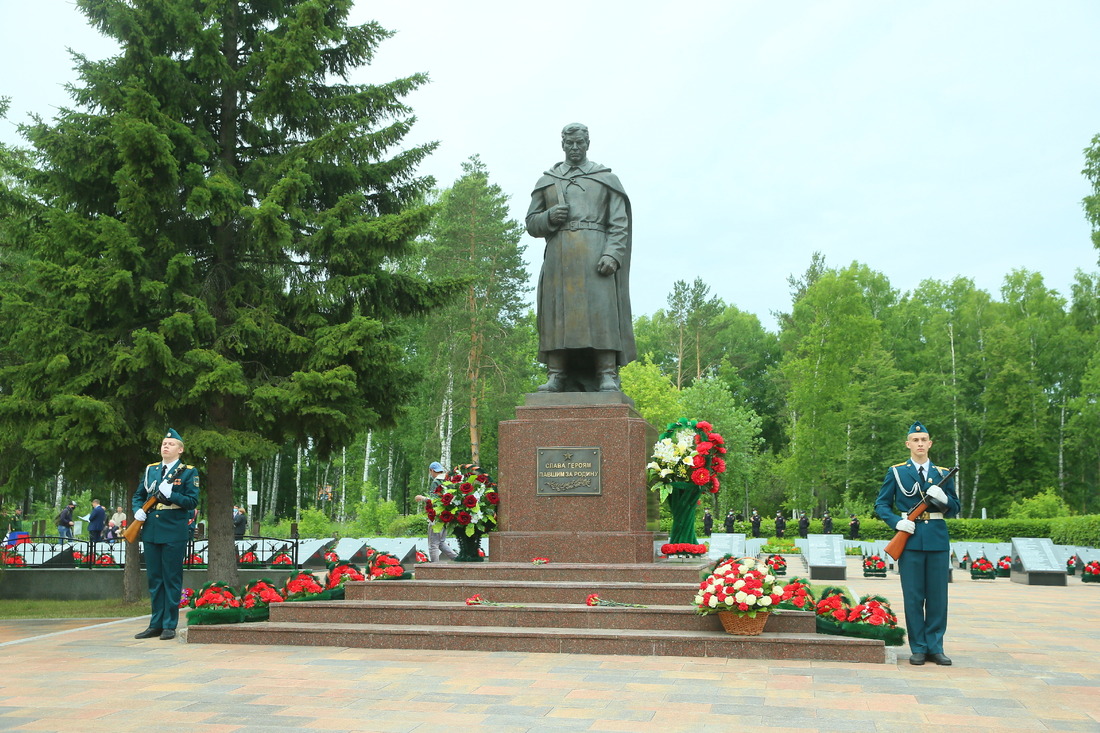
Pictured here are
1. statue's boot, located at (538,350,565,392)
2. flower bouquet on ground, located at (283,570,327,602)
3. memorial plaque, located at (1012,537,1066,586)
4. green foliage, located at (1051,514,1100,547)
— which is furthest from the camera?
green foliage, located at (1051,514,1100,547)

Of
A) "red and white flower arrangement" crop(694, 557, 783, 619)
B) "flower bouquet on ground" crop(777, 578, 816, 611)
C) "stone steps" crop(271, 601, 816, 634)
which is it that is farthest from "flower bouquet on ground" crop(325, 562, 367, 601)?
"flower bouquet on ground" crop(777, 578, 816, 611)

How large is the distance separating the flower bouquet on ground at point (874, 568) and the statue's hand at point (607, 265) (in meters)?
12.0

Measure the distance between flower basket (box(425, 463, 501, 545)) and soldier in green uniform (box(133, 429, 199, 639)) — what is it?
2339mm

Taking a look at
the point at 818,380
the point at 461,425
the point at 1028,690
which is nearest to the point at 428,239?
the point at 461,425

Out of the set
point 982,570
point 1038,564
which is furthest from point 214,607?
point 982,570

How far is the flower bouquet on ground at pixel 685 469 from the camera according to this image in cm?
929

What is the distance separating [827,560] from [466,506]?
10.4 m

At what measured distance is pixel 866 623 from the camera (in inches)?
282

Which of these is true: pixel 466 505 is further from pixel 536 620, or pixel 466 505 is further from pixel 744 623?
pixel 744 623

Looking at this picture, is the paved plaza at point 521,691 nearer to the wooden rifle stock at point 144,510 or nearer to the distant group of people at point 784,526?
the wooden rifle stock at point 144,510

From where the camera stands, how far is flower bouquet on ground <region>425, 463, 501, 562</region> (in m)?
9.41

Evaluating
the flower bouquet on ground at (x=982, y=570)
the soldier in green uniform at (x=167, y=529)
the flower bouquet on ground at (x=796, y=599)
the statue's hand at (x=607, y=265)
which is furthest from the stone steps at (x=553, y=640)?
the flower bouquet on ground at (x=982, y=570)

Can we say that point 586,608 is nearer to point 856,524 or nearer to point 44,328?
point 44,328

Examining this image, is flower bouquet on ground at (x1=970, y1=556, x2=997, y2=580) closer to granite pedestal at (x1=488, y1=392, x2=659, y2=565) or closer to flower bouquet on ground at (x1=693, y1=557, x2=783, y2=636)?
granite pedestal at (x1=488, y1=392, x2=659, y2=565)
